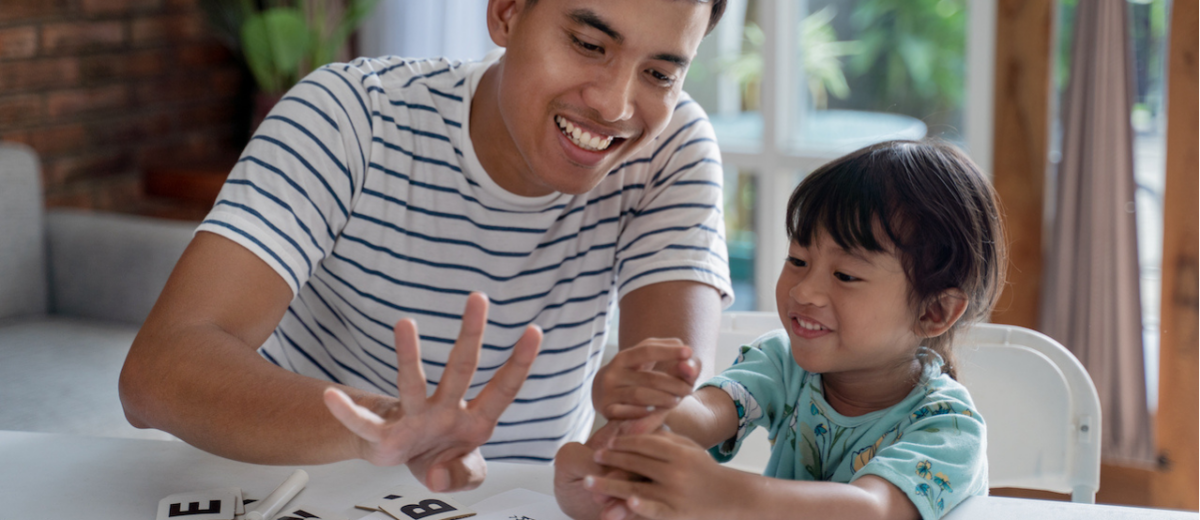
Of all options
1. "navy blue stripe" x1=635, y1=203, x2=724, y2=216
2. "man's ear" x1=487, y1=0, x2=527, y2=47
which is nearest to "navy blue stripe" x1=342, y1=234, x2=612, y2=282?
"navy blue stripe" x1=635, y1=203, x2=724, y2=216

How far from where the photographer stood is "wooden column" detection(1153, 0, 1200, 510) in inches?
86.1

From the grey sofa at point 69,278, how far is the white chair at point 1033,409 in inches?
70.5

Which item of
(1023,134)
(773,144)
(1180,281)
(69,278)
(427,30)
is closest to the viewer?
(1180,281)

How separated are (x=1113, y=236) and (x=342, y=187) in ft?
6.31

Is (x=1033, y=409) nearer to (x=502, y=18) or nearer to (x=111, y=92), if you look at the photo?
(x=502, y=18)

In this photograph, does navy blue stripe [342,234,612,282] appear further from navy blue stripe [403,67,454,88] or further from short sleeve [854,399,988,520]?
short sleeve [854,399,988,520]

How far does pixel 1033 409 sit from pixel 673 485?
2.37ft

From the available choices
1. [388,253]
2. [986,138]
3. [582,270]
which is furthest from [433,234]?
[986,138]

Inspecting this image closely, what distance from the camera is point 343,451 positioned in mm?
903

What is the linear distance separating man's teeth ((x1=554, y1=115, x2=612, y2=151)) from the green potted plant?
2000 millimetres

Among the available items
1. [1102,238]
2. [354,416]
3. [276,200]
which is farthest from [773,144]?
[354,416]

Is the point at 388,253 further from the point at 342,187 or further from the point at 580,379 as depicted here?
the point at 580,379

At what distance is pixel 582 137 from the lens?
1218mm

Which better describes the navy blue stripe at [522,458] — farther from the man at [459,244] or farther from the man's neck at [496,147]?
the man's neck at [496,147]
